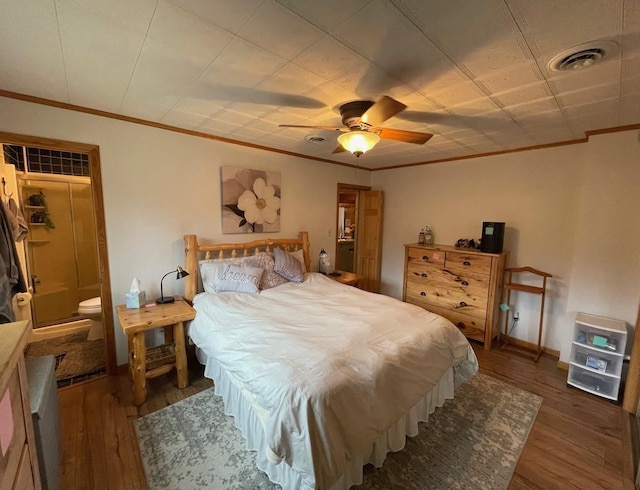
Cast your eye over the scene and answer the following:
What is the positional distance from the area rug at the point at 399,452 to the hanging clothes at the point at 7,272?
1.16 meters

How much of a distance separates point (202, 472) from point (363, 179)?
4335 millimetres

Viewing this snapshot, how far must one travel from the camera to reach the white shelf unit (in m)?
2.40

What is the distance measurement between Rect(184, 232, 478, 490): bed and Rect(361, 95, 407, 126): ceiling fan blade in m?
1.46

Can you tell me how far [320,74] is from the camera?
1639mm

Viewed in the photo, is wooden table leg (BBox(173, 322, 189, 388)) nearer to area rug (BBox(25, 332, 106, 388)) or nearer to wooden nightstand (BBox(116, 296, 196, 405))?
wooden nightstand (BBox(116, 296, 196, 405))

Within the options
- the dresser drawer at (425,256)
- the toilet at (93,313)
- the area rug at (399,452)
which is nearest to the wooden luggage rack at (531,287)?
the dresser drawer at (425,256)

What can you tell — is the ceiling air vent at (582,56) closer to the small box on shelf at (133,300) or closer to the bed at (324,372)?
the bed at (324,372)

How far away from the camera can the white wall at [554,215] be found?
99.0 inches

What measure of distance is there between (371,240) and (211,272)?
2.85 m

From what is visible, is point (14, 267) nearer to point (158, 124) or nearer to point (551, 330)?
point (158, 124)

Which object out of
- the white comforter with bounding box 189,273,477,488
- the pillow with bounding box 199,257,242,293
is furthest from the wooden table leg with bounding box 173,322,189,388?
the pillow with bounding box 199,257,242,293

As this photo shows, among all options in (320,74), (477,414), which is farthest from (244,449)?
(320,74)

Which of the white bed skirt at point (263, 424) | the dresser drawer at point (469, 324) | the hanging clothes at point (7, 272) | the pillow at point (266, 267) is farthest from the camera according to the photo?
the dresser drawer at point (469, 324)

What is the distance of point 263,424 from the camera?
5.12 ft
